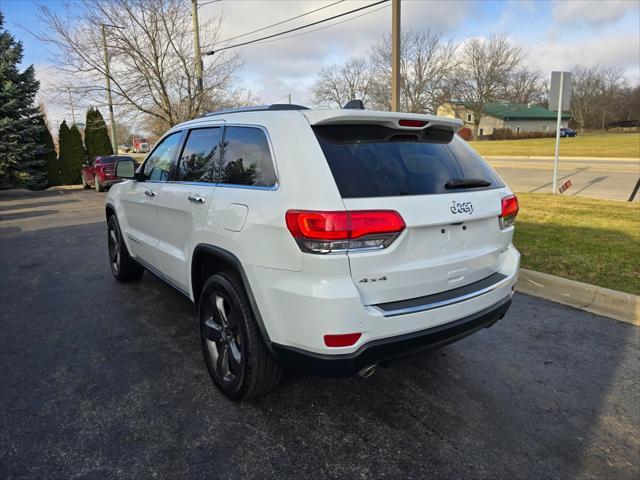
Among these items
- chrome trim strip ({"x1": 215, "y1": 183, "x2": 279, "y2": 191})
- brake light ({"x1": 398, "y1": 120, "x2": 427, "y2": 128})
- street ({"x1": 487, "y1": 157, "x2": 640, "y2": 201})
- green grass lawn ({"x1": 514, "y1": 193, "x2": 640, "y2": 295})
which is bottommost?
street ({"x1": 487, "y1": 157, "x2": 640, "y2": 201})

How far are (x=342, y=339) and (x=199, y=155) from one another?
6.50 feet

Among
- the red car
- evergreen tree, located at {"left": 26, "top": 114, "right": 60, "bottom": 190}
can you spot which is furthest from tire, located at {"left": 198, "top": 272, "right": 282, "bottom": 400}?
evergreen tree, located at {"left": 26, "top": 114, "right": 60, "bottom": 190}

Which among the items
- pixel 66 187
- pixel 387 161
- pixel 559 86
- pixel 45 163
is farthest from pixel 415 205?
pixel 45 163

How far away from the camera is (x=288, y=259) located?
2.26 meters

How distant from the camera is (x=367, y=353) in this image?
2.24 metres

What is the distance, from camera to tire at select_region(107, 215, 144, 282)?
5.18m

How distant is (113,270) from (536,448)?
5123mm

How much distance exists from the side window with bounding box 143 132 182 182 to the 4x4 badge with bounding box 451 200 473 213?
248 centimetres

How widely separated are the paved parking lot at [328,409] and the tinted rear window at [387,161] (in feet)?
4.55

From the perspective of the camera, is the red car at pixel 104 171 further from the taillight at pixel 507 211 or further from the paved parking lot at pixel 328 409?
the taillight at pixel 507 211

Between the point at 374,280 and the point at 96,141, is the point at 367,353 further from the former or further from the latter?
the point at 96,141

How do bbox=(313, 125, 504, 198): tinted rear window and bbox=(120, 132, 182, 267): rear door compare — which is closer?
bbox=(313, 125, 504, 198): tinted rear window

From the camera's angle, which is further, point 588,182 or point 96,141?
point 96,141

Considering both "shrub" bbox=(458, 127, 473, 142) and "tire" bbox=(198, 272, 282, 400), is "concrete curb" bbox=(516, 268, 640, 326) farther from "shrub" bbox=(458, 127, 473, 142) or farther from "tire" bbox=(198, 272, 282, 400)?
"tire" bbox=(198, 272, 282, 400)
